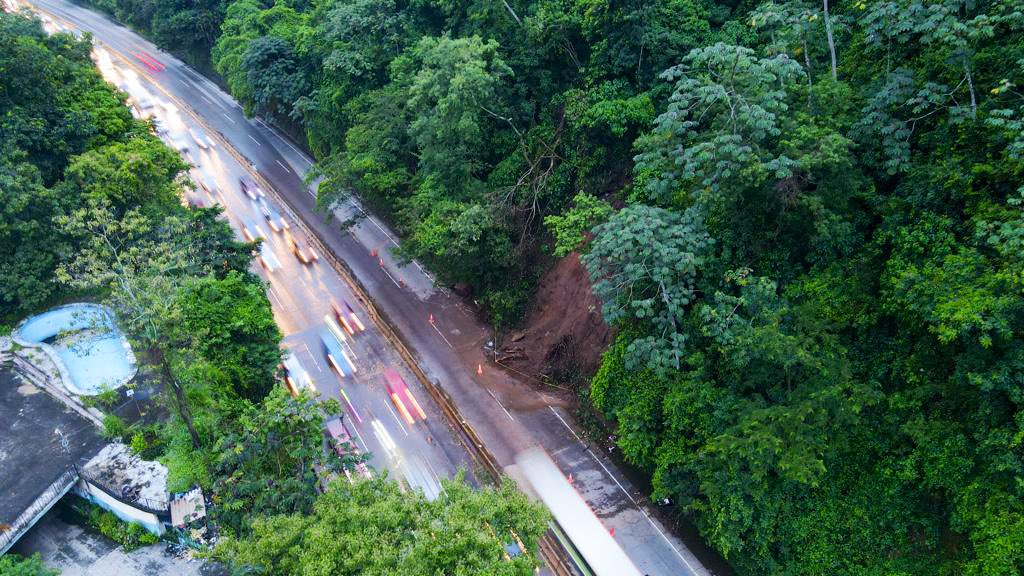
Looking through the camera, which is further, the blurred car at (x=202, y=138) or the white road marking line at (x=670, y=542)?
the blurred car at (x=202, y=138)

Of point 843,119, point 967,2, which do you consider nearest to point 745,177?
point 843,119

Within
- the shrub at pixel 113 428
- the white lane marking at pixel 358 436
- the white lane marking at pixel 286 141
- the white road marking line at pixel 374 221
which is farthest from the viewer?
the white lane marking at pixel 286 141

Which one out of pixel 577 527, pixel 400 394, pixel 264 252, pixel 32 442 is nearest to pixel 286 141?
pixel 264 252

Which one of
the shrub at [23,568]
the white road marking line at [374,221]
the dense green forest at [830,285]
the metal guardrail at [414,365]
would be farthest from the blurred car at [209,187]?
the dense green forest at [830,285]

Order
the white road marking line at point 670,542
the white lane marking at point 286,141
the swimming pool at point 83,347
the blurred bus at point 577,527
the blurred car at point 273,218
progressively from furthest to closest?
the white lane marking at point 286,141, the blurred car at point 273,218, the swimming pool at point 83,347, the white road marking line at point 670,542, the blurred bus at point 577,527

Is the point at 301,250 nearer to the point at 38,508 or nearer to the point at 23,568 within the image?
the point at 38,508

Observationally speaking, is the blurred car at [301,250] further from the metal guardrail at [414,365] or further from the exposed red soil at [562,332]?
the exposed red soil at [562,332]
